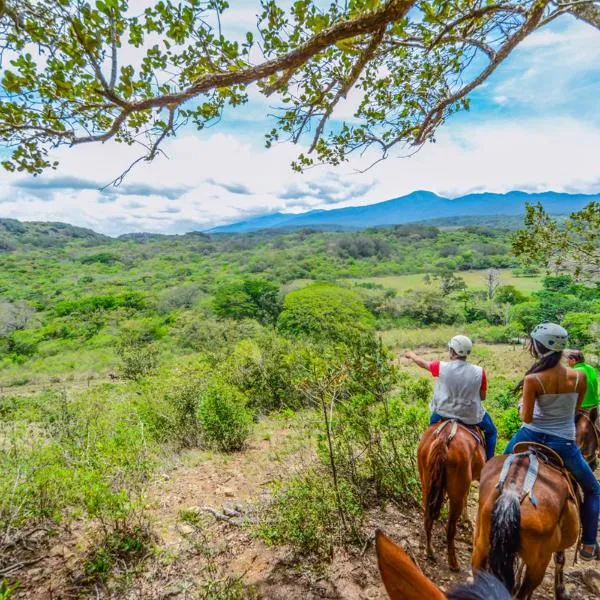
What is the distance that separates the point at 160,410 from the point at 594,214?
907 cm

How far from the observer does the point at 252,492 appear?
17.9 ft

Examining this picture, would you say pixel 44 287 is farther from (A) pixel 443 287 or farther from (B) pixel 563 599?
(B) pixel 563 599

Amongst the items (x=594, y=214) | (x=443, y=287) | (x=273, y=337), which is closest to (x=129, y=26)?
(x=594, y=214)

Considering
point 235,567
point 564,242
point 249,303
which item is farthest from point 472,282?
point 235,567

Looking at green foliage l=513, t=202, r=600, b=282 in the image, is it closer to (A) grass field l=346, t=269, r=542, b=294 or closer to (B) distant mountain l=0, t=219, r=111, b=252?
(A) grass field l=346, t=269, r=542, b=294

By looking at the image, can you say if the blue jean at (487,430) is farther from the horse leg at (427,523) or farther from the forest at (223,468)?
the horse leg at (427,523)

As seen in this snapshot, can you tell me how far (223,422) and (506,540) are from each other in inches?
242

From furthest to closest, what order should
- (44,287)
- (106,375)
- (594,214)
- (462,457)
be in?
1. (44,287)
2. (106,375)
3. (594,214)
4. (462,457)

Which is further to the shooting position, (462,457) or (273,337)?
(273,337)

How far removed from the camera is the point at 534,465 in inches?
112

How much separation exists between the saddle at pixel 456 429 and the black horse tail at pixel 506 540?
920 millimetres

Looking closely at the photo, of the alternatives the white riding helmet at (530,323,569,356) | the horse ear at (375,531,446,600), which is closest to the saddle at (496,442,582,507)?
the white riding helmet at (530,323,569,356)

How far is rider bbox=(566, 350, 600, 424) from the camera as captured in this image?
13.5 feet

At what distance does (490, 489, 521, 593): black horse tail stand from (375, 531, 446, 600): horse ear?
187cm
